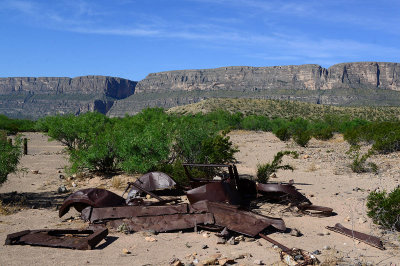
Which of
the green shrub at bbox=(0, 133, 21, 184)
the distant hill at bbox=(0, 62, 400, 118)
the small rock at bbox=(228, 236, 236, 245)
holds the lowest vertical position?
the small rock at bbox=(228, 236, 236, 245)

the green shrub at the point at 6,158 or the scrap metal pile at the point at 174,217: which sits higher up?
the green shrub at the point at 6,158

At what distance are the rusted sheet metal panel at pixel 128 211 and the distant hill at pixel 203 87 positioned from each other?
324ft

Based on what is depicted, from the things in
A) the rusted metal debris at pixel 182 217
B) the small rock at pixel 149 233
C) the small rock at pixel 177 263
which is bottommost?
the small rock at pixel 149 233

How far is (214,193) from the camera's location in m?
7.30

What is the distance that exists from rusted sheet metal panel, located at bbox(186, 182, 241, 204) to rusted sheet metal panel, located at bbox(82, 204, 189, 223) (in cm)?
50

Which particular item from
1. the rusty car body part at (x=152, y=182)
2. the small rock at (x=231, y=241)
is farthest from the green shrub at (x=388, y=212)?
the rusty car body part at (x=152, y=182)

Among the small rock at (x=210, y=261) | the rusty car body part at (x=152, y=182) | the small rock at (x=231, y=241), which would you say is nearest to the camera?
the small rock at (x=210, y=261)

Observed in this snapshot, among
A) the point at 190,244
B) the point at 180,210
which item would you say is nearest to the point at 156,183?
the point at 180,210

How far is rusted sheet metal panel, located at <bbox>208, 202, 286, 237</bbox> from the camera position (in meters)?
6.31

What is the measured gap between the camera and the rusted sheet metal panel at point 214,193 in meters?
7.28

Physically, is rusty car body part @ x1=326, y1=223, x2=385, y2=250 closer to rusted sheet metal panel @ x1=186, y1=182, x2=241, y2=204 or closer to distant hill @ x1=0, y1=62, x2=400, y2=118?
rusted sheet metal panel @ x1=186, y1=182, x2=241, y2=204

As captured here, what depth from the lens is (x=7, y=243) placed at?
5.86 metres

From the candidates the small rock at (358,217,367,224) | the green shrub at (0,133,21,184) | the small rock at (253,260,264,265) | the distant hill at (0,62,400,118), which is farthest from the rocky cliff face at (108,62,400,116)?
the small rock at (253,260,264,265)

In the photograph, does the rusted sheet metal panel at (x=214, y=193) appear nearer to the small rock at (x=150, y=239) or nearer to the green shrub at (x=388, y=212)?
the small rock at (x=150, y=239)
